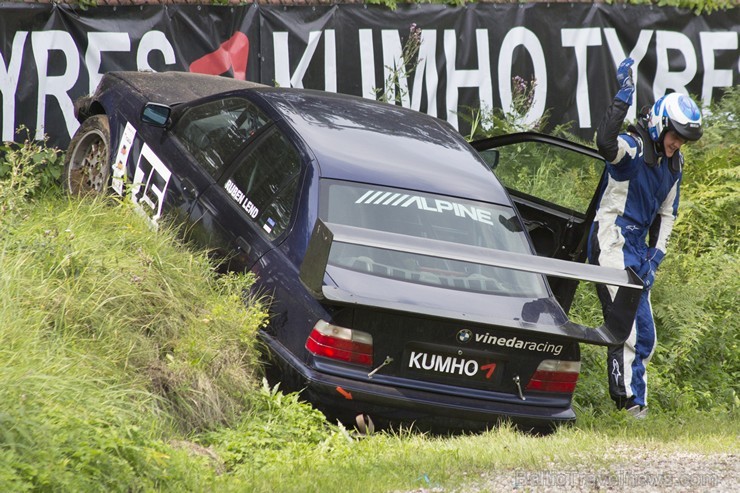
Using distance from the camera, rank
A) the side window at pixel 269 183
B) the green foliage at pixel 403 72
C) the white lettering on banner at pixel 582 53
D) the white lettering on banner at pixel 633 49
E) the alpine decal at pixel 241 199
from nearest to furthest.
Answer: the side window at pixel 269 183
the alpine decal at pixel 241 199
the green foliage at pixel 403 72
the white lettering on banner at pixel 582 53
the white lettering on banner at pixel 633 49

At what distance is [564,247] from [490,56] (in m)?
4.81

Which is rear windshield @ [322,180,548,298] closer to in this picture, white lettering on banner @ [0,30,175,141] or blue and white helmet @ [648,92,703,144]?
blue and white helmet @ [648,92,703,144]

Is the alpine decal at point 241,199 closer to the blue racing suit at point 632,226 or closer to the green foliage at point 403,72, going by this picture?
the blue racing suit at point 632,226

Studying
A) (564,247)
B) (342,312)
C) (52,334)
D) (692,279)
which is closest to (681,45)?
(692,279)

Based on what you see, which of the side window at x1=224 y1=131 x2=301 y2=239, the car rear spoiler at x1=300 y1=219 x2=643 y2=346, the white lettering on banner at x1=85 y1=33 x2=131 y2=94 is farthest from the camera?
the white lettering on banner at x1=85 y1=33 x2=131 y2=94

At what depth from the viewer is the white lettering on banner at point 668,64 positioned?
12578mm

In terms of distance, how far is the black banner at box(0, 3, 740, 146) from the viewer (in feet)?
33.9

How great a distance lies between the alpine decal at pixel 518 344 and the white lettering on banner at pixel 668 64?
7.42m

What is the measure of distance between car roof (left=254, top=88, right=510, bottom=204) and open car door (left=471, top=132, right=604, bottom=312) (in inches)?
25.3

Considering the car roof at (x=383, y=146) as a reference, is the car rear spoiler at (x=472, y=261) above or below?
below

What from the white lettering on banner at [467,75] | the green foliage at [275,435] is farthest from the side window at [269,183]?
the white lettering on banner at [467,75]

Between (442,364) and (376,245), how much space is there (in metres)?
0.93

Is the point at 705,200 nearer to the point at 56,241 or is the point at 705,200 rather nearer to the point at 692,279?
the point at 692,279

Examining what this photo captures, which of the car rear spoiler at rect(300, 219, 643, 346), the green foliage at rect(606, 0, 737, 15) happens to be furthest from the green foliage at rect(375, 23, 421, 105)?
the car rear spoiler at rect(300, 219, 643, 346)
